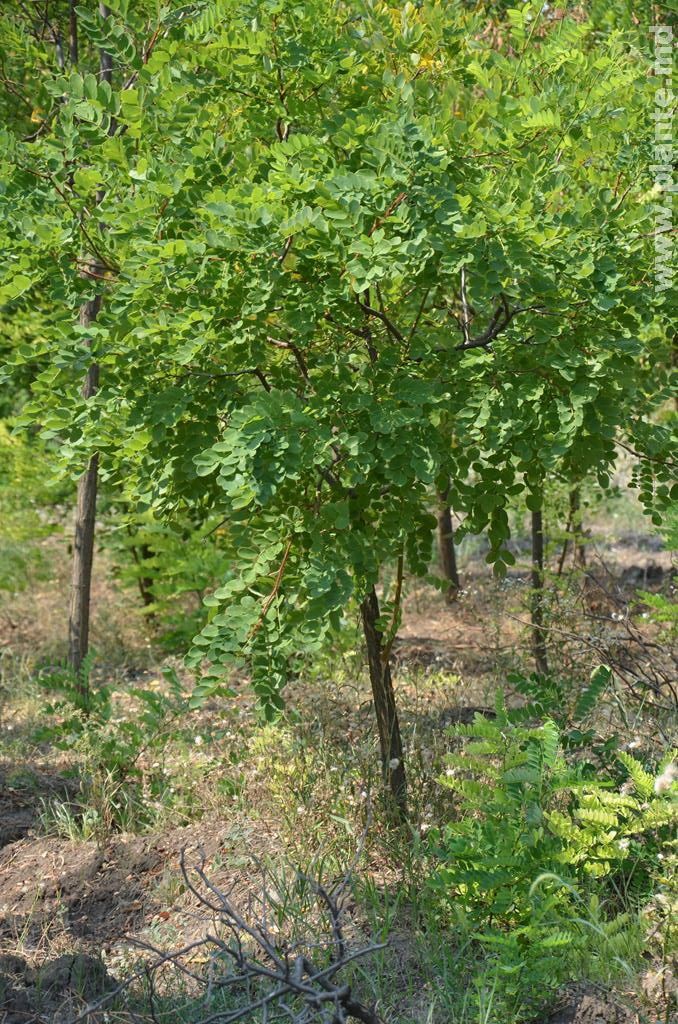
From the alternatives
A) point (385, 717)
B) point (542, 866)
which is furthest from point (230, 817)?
point (542, 866)

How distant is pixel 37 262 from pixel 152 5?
1.22 meters

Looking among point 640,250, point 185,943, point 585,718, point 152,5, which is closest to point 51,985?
point 185,943

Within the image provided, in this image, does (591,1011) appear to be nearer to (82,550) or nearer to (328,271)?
(328,271)

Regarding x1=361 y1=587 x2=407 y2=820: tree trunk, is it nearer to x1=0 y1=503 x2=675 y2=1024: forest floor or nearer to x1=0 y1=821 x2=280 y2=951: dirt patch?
x1=0 y1=503 x2=675 y2=1024: forest floor

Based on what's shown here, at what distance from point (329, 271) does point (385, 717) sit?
165cm

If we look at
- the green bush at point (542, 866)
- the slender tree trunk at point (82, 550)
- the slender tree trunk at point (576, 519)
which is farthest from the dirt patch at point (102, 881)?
the slender tree trunk at point (576, 519)

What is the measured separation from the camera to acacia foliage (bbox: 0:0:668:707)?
121 inches

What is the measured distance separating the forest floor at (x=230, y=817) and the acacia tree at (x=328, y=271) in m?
0.85

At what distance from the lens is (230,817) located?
14.3 ft

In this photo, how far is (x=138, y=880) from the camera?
4.16 m

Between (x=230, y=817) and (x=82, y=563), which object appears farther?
(x=82, y=563)

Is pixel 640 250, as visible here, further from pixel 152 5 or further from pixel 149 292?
pixel 152 5

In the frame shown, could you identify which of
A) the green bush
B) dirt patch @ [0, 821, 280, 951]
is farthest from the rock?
the green bush

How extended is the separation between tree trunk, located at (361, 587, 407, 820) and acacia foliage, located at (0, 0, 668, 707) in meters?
0.33
